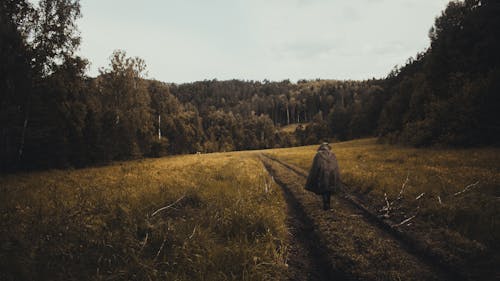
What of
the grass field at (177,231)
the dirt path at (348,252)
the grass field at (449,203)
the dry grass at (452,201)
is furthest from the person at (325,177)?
the dry grass at (452,201)

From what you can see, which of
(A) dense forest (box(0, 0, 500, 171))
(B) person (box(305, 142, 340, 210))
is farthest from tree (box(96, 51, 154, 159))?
(B) person (box(305, 142, 340, 210))

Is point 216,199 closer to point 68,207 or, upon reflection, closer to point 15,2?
point 68,207

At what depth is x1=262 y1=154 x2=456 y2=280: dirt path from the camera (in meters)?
4.46

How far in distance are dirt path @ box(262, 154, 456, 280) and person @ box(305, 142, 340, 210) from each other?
0.76 metres

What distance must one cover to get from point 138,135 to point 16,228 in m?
32.8

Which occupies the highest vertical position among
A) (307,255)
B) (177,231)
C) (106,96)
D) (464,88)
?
(106,96)

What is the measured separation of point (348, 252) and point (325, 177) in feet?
11.3

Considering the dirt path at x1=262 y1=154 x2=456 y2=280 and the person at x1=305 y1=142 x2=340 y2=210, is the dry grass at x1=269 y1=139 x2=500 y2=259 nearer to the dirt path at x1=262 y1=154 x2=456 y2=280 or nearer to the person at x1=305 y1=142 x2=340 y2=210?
the dirt path at x1=262 y1=154 x2=456 y2=280

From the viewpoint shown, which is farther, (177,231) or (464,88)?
(464,88)

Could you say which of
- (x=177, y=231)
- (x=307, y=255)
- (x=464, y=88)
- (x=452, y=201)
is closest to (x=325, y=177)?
(x=307, y=255)

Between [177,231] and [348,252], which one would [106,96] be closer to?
[177,231]

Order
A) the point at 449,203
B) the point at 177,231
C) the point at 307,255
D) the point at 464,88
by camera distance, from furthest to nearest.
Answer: the point at 464,88 → the point at 449,203 → the point at 177,231 → the point at 307,255

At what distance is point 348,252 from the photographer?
17.2 feet

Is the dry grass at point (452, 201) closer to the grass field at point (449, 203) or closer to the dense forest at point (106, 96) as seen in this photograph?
the grass field at point (449, 203)
